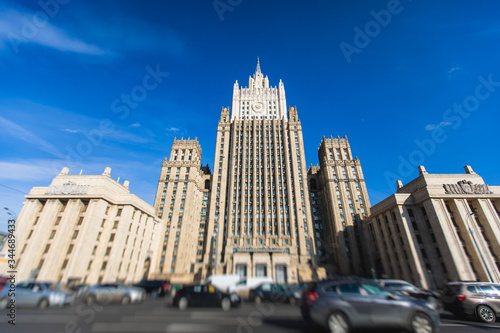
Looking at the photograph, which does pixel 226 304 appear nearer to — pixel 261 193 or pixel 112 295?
pixel 112 295

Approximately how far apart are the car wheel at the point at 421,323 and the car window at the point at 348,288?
6.86 feet

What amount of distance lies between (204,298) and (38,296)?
12083mm

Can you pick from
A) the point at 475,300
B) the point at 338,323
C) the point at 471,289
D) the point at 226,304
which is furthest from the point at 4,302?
the point at 471,289

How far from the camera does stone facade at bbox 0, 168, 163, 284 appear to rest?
117ft

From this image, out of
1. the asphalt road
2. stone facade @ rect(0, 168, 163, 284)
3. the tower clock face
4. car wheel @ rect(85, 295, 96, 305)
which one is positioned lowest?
car wheel @ rect(85, 295, 96, 305)

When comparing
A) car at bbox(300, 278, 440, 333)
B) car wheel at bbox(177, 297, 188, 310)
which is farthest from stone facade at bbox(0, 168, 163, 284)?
car at bbox(300, 278, 440, 333)

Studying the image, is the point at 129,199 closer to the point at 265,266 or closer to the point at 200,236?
the point at 200,236

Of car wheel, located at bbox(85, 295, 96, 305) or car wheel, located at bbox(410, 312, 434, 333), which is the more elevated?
car wheel, located at bbox(410, 312, 434, 333)

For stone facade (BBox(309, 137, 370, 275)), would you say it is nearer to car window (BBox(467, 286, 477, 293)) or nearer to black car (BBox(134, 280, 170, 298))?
black car (BBox(134, 280, 170, 298))

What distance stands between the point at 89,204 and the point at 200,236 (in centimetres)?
3233

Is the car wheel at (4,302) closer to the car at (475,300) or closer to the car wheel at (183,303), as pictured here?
the car wheel at (183,303)

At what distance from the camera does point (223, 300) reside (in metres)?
15.1

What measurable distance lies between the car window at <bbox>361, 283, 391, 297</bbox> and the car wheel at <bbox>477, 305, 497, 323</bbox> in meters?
9.34

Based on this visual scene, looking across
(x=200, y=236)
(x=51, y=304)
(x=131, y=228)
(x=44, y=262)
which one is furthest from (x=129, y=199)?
(x=51, y=304)
